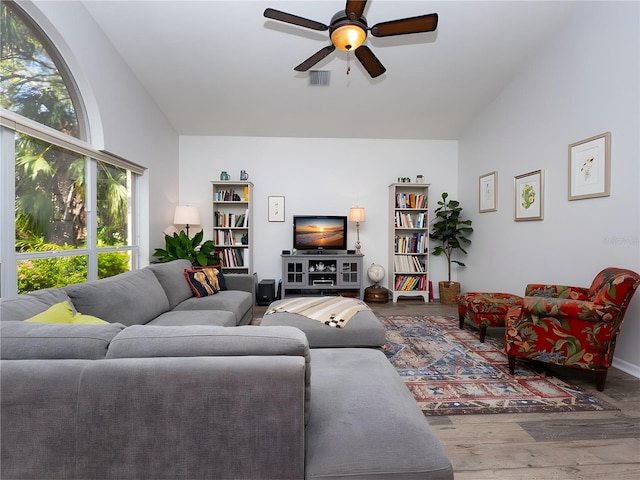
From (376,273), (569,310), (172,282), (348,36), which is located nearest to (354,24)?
(348,36)

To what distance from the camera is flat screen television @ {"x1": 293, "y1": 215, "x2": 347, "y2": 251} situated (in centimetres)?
475

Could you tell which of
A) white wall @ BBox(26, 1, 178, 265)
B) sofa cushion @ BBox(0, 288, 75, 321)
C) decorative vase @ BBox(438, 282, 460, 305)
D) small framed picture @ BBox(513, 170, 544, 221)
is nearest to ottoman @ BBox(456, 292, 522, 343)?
small framed picture @ BBox(513, 170, 544, 221)

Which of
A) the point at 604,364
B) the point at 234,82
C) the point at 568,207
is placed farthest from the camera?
the point at 234,82

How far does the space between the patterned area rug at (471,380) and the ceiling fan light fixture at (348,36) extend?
2526mm

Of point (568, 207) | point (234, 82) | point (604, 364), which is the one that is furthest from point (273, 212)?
point (604, 364)

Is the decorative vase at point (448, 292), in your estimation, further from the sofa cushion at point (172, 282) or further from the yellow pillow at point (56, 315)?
the yellow pillow at point (56, 315)

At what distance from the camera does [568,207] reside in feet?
9.74

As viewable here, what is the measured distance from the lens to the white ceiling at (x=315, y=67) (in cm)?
287

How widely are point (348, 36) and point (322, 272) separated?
10.5 feet

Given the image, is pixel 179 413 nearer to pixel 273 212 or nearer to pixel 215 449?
pixel 215 449

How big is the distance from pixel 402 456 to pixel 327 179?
14.6ft

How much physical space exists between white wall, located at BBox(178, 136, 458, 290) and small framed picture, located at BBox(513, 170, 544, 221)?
1.51 m

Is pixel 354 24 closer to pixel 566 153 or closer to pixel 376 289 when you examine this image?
pixel 566 153

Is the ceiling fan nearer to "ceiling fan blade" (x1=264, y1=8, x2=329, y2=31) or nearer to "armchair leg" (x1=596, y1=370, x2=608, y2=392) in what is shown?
"ceiling fan blade" (x1=264, y1=8, x2=329, y2=31)
